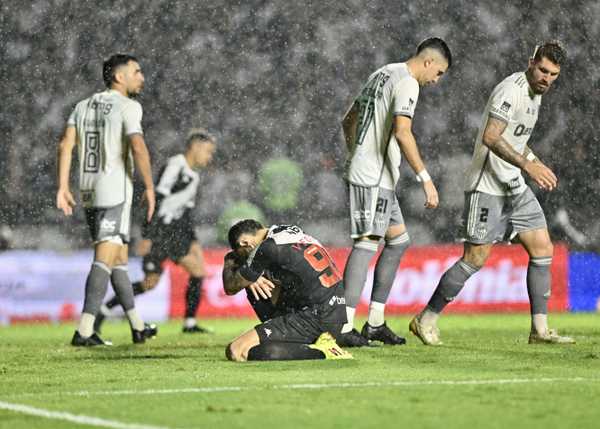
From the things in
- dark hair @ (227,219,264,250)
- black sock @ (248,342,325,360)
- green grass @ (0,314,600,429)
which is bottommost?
green grass @ (0,314,600,429)

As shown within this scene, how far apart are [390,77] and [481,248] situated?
4.36 ft

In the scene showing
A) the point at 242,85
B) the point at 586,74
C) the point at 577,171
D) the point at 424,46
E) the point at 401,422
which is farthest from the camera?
the point at 242,85

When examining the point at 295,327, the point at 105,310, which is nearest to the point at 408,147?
the point at 295,327

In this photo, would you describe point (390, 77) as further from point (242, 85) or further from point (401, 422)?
point (242, 85)

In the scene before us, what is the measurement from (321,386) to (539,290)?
344cm

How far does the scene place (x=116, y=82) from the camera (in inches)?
387

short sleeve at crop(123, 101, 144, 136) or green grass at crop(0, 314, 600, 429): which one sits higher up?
short sleeve at crop(123, 101, 144, 136)

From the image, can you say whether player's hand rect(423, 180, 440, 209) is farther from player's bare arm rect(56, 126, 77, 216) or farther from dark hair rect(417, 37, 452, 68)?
player's bare arm rect(56, 126, 77, 216)

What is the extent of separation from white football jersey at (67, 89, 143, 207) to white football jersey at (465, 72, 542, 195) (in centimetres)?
247

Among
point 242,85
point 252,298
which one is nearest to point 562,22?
point 242,85

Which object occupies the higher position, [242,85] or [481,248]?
[242,85]

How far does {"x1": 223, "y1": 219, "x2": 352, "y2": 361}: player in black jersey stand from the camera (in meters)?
7.51

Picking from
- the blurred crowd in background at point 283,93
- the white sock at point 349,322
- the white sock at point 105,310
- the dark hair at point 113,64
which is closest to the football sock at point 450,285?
the white sock at point 349,322

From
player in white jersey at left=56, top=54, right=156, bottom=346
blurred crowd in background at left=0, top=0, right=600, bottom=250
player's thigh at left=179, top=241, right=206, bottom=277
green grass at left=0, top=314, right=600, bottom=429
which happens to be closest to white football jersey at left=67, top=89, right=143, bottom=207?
player in white jersey at left=56, top=54, right=156, bottom=346
